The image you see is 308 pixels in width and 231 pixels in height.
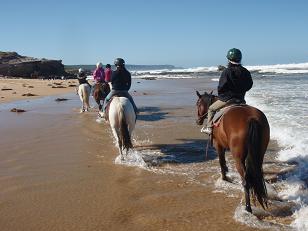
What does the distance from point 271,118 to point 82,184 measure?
788cm

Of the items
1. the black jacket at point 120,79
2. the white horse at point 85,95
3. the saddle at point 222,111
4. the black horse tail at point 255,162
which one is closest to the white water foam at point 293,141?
the black horse tail at point 255,162

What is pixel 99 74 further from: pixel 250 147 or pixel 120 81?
pixel 250 147

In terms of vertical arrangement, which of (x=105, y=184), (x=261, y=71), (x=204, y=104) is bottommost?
(x=261, y=71)

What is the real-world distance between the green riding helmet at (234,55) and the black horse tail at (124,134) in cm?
300

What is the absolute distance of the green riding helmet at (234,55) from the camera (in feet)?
21.2

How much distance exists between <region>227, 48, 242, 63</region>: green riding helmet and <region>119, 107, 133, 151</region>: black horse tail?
3.00 meters

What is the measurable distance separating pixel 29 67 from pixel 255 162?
5066 centimetres

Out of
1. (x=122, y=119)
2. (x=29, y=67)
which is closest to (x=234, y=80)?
(x=122, y=119)

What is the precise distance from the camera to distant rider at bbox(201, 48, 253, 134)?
21.4 ft

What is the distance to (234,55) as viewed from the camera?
647 cm

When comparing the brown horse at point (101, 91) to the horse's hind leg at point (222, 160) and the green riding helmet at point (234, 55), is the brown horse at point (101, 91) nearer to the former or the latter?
the horse's hind leg at point (222, 160)

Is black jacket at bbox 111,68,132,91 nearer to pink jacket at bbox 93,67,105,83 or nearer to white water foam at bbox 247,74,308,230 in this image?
white water foam at bbox 247,74,308,230

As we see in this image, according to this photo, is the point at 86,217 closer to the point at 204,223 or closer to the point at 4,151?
the point at 204,223

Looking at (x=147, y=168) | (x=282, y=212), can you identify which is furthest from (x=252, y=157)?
(x=147, y=168)
